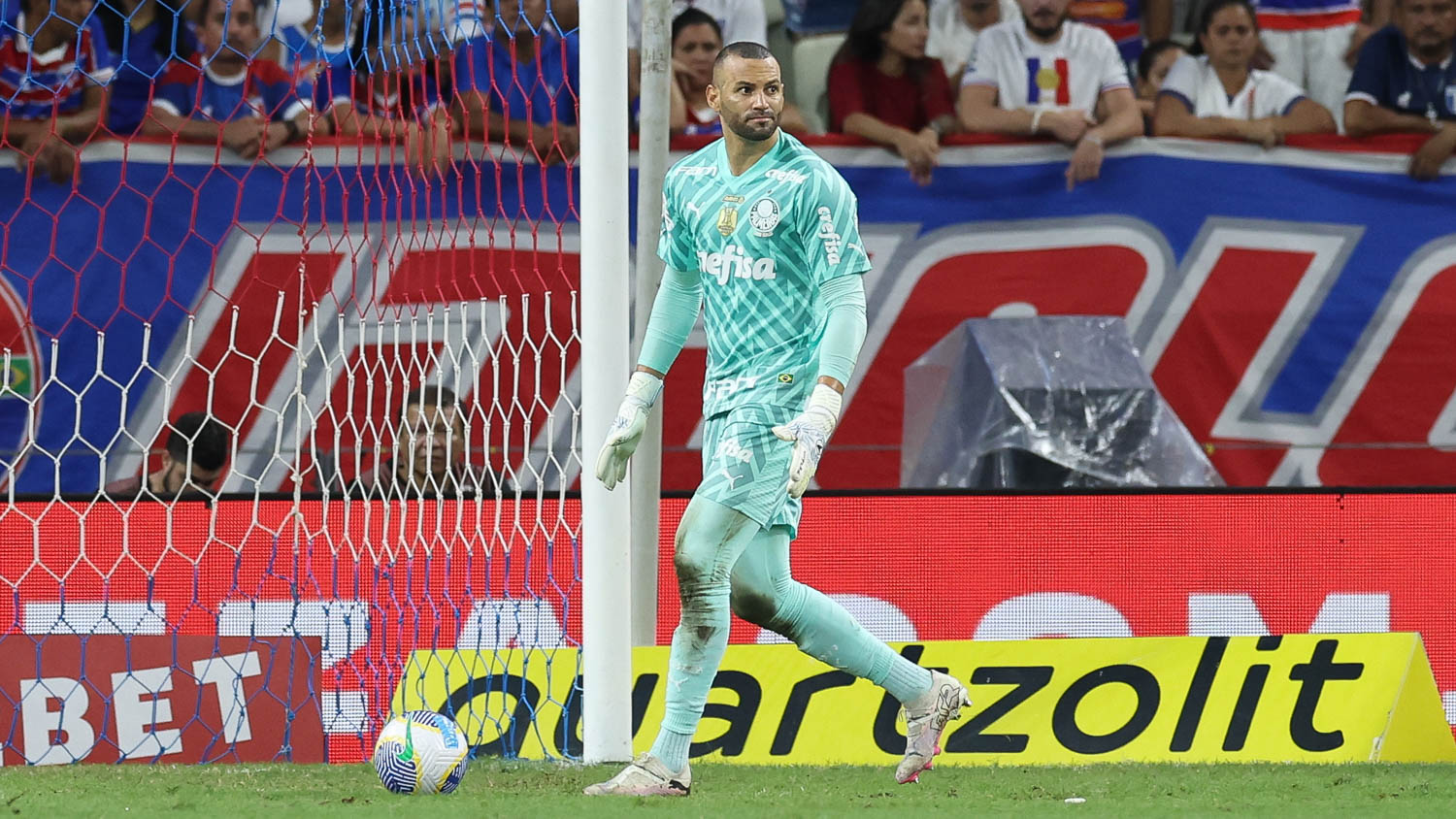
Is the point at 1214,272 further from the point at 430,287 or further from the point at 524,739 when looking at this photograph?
the point at 524,739

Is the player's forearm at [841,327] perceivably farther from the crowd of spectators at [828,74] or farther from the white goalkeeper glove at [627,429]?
the crowd of spectators at [828,74]

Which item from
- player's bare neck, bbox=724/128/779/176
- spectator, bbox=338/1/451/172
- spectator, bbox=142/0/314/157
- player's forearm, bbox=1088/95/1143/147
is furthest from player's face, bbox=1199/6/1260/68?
player's bare neck, bbox=724/128/779/176

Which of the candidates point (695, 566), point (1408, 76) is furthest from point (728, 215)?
point (1408, 76)

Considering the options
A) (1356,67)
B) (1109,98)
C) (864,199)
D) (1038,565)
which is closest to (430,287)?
(864,199)

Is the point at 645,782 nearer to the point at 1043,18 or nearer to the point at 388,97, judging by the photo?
the point at 388,97

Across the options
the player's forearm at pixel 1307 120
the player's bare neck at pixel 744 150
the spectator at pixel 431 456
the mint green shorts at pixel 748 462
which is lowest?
the spectator at pixel 431 456

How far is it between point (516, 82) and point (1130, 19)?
13.4 feet

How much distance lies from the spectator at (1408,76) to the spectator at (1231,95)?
23 cm

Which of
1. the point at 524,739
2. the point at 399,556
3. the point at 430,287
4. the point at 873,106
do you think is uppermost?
the point at 873,106

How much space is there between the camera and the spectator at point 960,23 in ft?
30.2

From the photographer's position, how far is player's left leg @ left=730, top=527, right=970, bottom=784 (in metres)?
4.60

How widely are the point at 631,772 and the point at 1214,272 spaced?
5180 mm

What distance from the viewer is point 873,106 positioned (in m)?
8.88

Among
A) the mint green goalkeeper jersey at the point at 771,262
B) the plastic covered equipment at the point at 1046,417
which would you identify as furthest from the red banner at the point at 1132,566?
the mint green goalkeeper jersey at the point at 771,262
